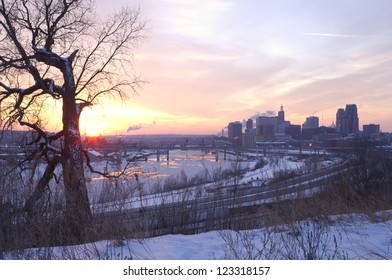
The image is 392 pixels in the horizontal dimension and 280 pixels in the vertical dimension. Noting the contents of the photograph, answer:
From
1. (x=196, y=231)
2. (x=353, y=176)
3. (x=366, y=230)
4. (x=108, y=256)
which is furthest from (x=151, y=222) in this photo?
(x=353, y=176)

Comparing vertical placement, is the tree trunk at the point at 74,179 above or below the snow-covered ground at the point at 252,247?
above

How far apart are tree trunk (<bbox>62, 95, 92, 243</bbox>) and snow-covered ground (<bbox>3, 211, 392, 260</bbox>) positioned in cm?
83

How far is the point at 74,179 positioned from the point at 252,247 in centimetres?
426

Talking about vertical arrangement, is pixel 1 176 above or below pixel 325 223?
above

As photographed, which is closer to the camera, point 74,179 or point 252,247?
point 252,247

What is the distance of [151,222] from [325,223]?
10.5 feet

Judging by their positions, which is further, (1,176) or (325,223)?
(1,176)

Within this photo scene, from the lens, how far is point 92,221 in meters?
5.79

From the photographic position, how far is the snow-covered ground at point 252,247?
171 inches

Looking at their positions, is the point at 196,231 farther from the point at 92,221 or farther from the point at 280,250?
the point at 280,250

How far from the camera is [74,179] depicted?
7.33 metres

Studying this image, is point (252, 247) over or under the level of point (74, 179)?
under

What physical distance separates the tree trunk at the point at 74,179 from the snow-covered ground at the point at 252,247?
0.83m
